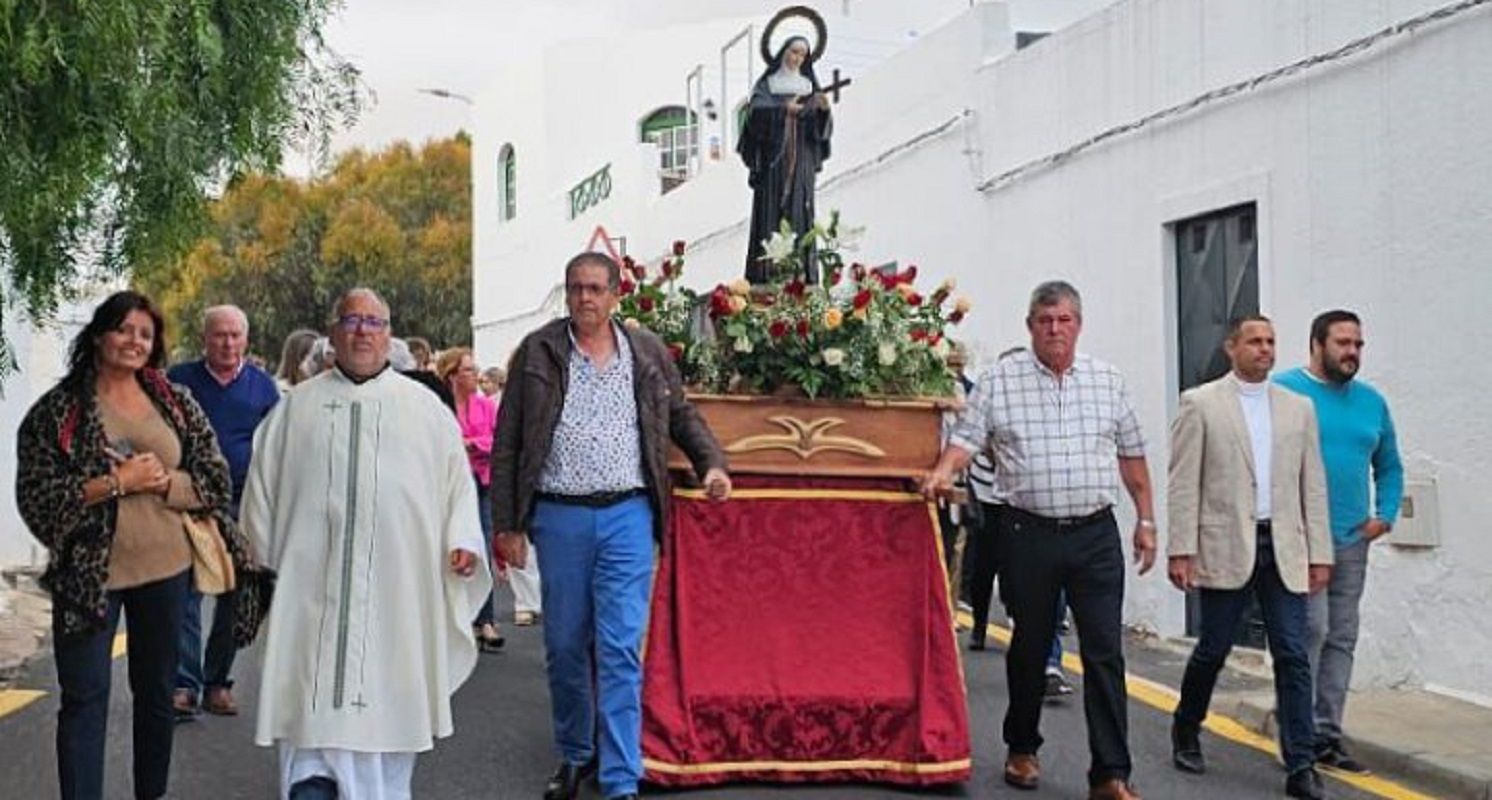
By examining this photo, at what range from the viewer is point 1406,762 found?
7254mm

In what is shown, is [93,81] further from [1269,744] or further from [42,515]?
[1269,744]

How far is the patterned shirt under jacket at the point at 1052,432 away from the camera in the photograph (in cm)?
656

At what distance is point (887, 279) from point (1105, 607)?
1.54m

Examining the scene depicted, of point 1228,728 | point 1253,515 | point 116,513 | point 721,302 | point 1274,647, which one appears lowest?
point 1228,728

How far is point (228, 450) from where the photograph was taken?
802 centimetres

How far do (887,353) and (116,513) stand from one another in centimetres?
277

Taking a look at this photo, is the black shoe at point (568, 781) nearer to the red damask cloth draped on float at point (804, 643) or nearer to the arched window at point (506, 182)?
the red damask cloth draped on float at point (804, 643)

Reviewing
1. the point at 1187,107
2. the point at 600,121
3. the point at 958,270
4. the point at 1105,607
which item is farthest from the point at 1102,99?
the point at 600,121

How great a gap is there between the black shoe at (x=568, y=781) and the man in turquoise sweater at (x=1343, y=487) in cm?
295

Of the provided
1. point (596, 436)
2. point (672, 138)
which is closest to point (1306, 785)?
point (596, 436)

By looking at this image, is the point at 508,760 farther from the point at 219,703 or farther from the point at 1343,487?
the point at 1343,487

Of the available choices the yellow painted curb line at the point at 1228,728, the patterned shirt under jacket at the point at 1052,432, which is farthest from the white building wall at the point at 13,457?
the patterned shirt under jacket at the point at 1052,432

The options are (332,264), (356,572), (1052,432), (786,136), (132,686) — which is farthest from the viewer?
(332,264)

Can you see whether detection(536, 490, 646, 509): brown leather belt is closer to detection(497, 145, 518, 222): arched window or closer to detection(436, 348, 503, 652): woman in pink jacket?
detection(436, 348, 503, 652): woman in pink jacket
